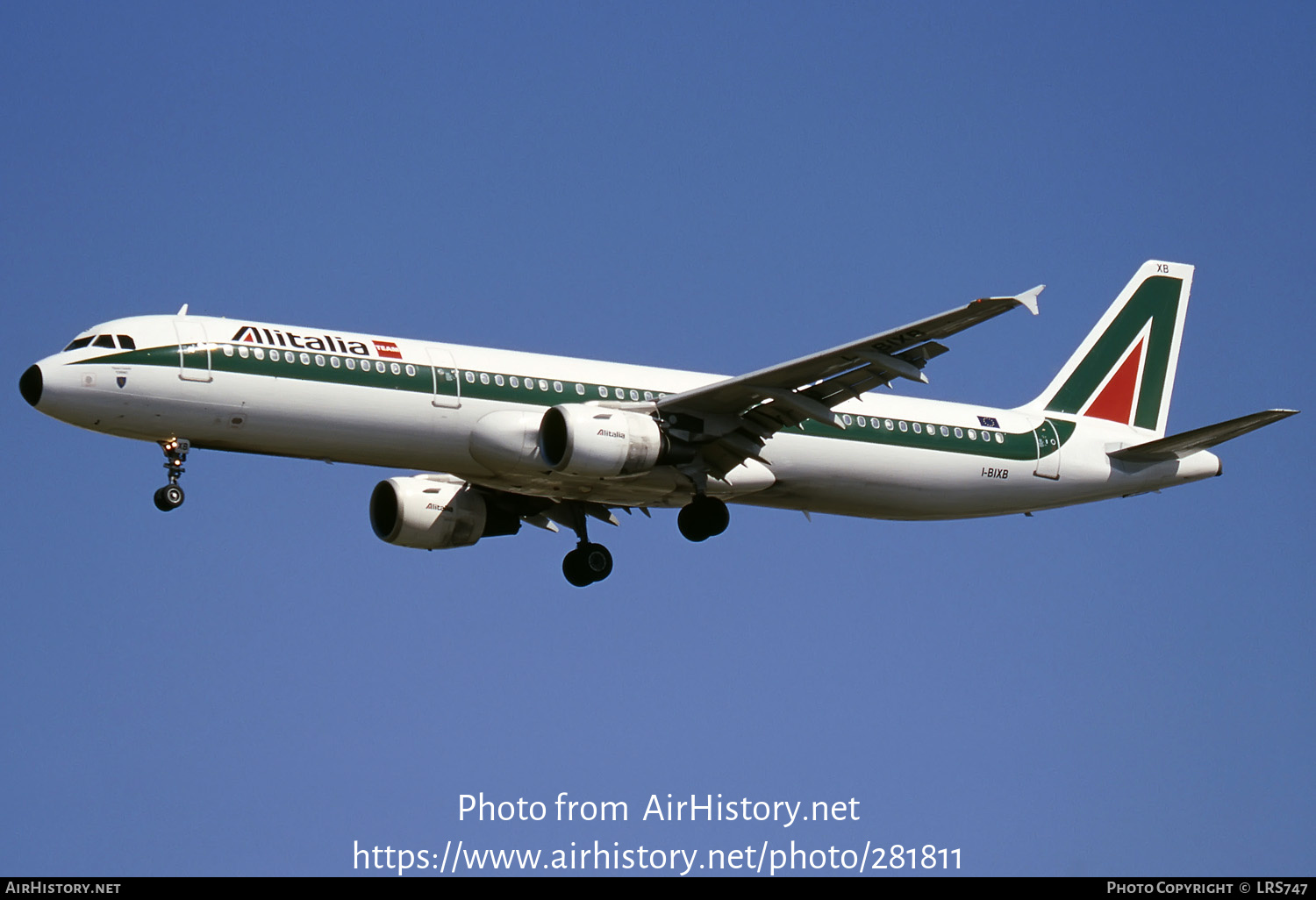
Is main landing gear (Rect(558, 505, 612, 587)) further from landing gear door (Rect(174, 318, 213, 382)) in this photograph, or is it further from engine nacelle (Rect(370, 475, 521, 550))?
landing gear door (Rect(174, 318, 213, 382))

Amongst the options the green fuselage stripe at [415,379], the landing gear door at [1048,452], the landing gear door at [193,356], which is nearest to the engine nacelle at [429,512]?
the green fuselage stripe at [415,379]

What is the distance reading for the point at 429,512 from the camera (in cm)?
4072

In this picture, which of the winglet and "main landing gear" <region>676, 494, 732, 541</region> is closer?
the winglet

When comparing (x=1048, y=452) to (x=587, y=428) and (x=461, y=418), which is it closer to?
(x=587, y=428)

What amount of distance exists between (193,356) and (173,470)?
2268 millimetres

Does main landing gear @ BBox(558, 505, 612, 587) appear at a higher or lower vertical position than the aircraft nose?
higher

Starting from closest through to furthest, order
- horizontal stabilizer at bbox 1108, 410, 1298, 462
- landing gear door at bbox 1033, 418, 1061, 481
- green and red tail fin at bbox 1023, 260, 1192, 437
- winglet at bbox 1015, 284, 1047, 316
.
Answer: winglet at bbox 1015, 284, 1047, 316 < horizontal stabilizer at bbox 1108, 410, 1298, 462 < landing gear door at bbox 1033, 418, 1061, 481 < green and red tail fin at bbox 1023, 260, 1192, 437

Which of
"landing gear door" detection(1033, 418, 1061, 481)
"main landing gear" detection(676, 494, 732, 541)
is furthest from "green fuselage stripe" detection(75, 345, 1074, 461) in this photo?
"landing gear door" detection(1033, 418, 1061, 481)

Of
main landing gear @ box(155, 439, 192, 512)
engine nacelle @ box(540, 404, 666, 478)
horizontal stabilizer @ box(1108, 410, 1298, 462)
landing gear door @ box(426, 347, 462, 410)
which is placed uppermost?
horizontal stabilizer @ box(1108, 410, 1298, 462)

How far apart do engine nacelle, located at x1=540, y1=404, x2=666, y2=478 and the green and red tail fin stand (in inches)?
488

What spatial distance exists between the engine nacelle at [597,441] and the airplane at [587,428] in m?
0.04

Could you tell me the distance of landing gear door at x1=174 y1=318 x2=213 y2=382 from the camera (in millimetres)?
34219

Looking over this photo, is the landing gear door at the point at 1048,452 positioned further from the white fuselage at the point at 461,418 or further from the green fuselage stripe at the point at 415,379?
the green fuselage stripe at the point at 415,379
